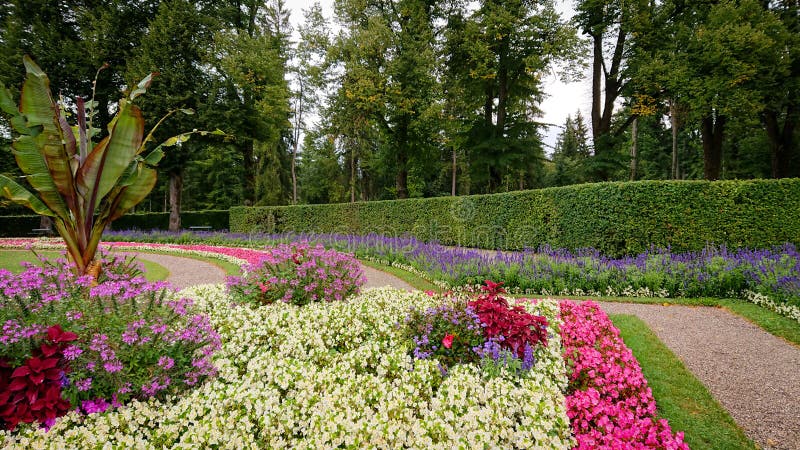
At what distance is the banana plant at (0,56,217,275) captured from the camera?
431cm

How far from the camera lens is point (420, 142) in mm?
21703

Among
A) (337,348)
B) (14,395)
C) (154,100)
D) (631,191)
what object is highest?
(154,100)

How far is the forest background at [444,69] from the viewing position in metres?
14.6

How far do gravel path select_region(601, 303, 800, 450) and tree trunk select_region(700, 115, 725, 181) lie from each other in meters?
14.1

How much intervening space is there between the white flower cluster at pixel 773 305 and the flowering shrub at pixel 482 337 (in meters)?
4.61

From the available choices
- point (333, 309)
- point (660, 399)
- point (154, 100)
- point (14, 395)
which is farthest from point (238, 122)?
point (660, 399)

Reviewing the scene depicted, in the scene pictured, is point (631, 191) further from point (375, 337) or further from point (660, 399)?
point (375, 337)

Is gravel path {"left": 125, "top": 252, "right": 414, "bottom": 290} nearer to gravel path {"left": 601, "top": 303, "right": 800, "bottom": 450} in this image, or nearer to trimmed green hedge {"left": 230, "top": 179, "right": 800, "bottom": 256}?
gravel path {"left": 601, "top": 303, "right": 800, "bottom": 450}

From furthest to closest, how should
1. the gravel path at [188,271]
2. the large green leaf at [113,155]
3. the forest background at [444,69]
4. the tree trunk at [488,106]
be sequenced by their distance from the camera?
the tree trunk at [488,106]
the forest background at [444,69]
the gravel path at [188,271]
the large green leaf at [113,155]

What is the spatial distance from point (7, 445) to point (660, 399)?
4779 millimetres

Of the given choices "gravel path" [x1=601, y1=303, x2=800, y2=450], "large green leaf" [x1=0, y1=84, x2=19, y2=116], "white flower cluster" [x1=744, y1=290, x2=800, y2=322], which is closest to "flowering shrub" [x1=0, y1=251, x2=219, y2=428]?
"large green leaf" [x1=0, y1=84, x2=19, y2=116]

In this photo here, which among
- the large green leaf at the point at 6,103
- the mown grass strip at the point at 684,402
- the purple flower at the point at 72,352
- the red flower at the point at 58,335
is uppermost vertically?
the large green leaf at the point at 6,103

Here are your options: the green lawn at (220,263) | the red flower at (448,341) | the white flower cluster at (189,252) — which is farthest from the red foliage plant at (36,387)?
the white flower cluster at (189,252)

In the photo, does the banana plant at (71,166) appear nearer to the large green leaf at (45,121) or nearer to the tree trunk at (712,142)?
the large green leaf at (45,121)
